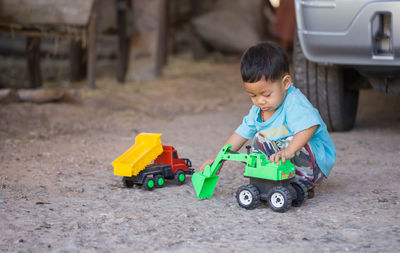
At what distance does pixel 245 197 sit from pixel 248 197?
19 millimetres

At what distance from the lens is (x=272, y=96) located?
2.60m

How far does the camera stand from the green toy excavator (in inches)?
96.7

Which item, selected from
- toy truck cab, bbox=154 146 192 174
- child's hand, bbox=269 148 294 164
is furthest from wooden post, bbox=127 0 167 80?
child's hand, bbox=269 148 294 164

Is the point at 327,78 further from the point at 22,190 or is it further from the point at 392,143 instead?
the point at 22,190

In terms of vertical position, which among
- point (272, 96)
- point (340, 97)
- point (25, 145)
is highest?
point (272, 96)

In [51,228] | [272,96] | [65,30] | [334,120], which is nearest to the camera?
[51,228]

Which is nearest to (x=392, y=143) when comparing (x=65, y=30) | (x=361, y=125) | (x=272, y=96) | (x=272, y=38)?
(x=361, y=125)

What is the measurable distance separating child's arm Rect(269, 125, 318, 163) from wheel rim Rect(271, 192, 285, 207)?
0.52ft

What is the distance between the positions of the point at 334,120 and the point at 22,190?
2.53 meters

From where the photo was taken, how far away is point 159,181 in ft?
9.55

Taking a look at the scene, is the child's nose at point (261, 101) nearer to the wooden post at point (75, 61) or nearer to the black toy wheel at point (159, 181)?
the black toy wheel at point (159, 181)

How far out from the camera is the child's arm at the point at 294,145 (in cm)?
250

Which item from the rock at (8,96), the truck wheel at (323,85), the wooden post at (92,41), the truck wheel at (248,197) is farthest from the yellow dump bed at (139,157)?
the wooden post at (92,41)

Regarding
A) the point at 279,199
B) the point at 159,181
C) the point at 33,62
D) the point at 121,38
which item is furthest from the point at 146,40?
the point at 279,199
